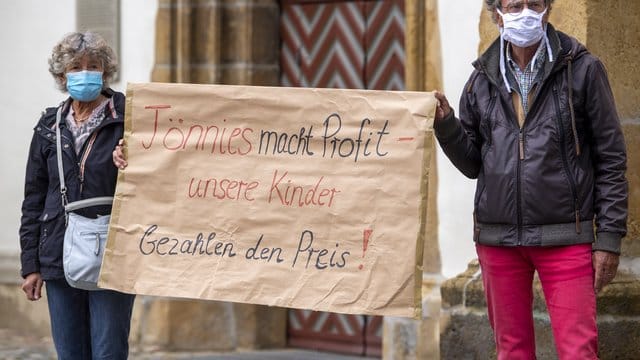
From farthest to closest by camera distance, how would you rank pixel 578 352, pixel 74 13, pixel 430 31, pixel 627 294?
pixel 74 13
pixel 430 31
pixel 627 294
pixel 578 352

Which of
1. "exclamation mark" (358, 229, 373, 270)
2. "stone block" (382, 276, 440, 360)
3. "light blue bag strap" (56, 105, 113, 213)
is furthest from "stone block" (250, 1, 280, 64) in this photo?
"exclamation mark" (358, 229, 373, 270)

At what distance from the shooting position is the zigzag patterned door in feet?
30.7

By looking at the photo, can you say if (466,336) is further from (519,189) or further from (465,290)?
(519,189)

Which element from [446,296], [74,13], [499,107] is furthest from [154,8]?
[499,107]

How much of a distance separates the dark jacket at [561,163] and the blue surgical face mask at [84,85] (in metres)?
1.65

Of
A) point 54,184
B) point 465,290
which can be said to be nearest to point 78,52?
point 54,184

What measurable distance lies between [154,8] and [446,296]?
3.43 metres

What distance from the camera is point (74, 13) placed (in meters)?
10.4

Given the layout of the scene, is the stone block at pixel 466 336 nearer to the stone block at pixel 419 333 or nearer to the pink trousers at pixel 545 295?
the stone block at pixel 419 333

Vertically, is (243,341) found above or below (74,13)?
below

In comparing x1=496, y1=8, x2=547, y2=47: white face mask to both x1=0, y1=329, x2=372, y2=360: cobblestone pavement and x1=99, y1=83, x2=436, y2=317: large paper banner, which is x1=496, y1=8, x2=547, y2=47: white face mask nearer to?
x1=99, y1=83, x2=436, y2=317: large paper banner

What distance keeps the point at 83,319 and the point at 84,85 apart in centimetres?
95

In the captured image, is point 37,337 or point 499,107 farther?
point 37,337

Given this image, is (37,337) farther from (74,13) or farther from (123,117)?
(123,117)
